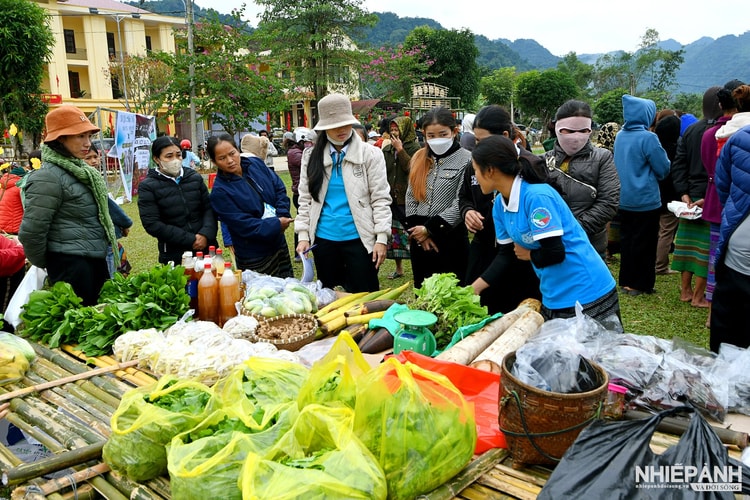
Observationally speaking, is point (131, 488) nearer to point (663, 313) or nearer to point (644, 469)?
point (644, 469)

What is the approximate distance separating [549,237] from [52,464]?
88.8 inches

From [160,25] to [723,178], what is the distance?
44671 millimetres

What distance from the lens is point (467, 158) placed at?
4160 millimetres

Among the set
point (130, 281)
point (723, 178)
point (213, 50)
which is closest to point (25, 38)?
point (213, 50)

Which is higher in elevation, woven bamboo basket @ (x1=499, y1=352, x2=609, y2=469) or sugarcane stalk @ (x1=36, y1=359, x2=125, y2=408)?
woven bamboo basket @ (x1=499, y1=352, x2=609, y2=469)

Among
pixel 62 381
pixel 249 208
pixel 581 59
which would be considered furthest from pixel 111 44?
pixel 581 59

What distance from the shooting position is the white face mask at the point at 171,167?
4.27 m

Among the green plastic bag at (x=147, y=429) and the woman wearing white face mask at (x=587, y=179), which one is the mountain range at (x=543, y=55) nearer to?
the woman wearing white face mask at (x=587, y=179)

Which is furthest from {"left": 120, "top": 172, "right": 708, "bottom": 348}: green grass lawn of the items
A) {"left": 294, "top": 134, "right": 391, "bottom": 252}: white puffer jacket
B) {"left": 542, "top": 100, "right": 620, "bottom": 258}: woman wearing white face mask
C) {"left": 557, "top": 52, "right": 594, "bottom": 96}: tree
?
{"left": 557, "top": 52, "right": 594, "bottom": 96}: tree

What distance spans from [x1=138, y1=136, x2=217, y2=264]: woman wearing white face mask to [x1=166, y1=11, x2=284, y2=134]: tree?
10902 millimetres

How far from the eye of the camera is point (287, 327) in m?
3.12

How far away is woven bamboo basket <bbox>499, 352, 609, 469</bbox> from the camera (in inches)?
63.7

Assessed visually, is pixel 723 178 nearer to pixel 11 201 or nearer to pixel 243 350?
pixel 243 350

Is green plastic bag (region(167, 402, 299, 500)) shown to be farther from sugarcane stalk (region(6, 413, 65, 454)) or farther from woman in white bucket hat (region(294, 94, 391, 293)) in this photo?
woman in white bucket hat (region(294, 94, 391, 293))
